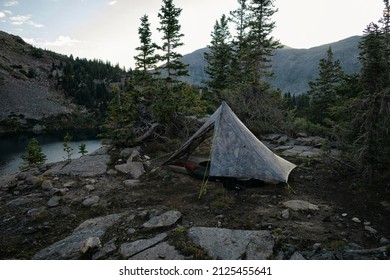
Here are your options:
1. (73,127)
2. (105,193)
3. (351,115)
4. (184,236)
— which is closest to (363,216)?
(351,115)

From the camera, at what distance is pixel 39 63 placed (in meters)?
122

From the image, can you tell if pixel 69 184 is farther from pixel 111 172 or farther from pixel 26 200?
pixel 111 172

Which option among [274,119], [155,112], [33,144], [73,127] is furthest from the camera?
[73,127]

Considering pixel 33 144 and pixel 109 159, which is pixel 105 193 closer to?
pixel 109 159

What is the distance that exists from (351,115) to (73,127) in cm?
9481

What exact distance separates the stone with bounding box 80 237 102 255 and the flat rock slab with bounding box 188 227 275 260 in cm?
187

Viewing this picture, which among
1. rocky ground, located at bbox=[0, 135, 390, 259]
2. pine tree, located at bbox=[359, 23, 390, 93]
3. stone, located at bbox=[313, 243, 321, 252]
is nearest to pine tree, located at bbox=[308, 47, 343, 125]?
pine tree, located at bbox=[359, 23, 390, 93]

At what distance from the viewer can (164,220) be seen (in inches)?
237

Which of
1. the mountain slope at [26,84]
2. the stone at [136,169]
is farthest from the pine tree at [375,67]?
the mountain slope at [26,84]

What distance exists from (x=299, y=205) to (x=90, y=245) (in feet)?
17.1

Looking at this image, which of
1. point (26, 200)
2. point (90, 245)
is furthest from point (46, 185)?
point (90, 245)

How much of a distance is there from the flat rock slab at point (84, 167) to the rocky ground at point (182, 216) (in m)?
0.07

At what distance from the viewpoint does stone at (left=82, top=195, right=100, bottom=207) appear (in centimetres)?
714

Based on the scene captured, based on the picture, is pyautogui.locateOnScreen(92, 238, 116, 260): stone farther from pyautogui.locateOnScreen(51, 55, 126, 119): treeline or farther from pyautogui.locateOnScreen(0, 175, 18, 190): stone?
pyautogui.locateOnScreen(51, 55, 126, 119): treeline
